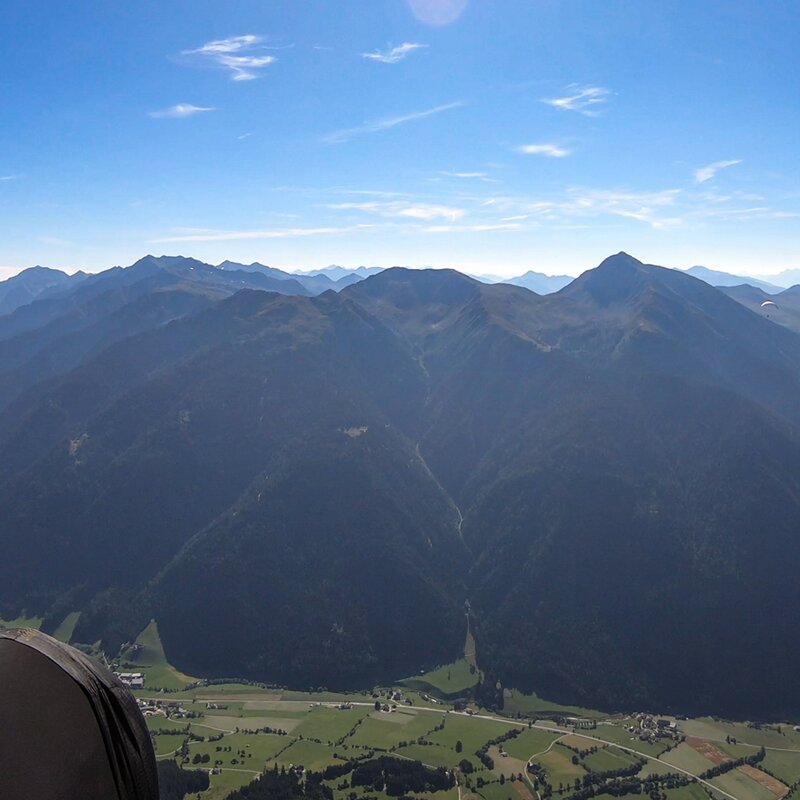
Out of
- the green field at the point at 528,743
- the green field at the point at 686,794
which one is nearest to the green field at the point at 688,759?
the green field at the point at 686,794

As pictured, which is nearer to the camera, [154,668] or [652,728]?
[652,728]

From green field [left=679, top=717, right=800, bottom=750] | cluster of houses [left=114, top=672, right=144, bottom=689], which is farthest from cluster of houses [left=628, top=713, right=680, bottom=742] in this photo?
cluster of houses [left=114, top=672, right=144, bottom=689]

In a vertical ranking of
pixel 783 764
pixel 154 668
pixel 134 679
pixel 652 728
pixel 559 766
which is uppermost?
pixel 134 679

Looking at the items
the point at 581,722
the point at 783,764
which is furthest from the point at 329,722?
the point at 783,764

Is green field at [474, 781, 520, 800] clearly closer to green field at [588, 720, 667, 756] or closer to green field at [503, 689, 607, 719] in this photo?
green field at [588, 720, 667, 756]

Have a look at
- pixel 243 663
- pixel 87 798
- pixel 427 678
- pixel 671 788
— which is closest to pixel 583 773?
pixel 671 788

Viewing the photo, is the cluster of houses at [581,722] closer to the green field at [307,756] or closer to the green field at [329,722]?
the green field at [329,722]

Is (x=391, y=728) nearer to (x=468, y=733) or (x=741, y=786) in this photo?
(x=468, y=733)

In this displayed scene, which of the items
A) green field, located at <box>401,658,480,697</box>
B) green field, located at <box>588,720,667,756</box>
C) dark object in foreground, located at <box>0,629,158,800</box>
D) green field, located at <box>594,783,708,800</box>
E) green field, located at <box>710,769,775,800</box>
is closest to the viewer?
dark object in foreground, located at <box>0,629,158,800</box>

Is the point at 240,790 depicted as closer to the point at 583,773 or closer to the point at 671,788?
the point at 583,773
